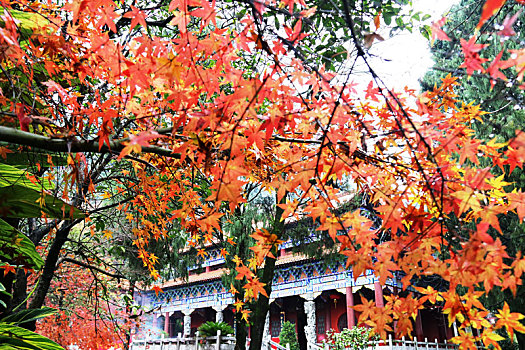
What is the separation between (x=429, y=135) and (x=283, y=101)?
2.00ft

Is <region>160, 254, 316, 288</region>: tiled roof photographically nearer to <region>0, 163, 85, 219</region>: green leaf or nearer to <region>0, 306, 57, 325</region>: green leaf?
<region>0, 306, 57, 325</region>: green leaf

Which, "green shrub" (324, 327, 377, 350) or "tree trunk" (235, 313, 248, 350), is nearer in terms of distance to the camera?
"tree trunk" (235, 313, 248, 350)

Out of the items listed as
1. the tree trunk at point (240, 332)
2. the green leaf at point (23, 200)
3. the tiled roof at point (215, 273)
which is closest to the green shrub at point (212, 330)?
the tree trunk at point (240, 332)

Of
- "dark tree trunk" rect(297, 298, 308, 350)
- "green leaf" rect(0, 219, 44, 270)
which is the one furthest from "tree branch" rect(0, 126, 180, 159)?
"dark tree trunk" rect(297, 298, 308, 350)

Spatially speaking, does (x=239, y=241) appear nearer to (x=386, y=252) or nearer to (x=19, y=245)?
(x=19, y=245)

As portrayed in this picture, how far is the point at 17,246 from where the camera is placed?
2.30m

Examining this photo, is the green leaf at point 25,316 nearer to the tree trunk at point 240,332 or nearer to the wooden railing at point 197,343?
the tree trunk at point 240,332

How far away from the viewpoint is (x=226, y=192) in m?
1.39

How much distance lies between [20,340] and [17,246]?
518 mm

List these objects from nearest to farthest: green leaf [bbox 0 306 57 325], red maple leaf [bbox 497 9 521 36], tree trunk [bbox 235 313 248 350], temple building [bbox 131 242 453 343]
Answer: red maple leaf [bbox 497 9 521 36] < green leaf [bbox 0 306 57 325] < tree trunk [bbox 235 313 248 350] < temple building [bbox 131 242 453 343]

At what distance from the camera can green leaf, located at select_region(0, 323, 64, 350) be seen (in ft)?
6.77

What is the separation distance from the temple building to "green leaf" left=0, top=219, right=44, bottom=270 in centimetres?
884

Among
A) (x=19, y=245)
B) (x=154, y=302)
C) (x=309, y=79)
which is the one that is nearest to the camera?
(x=309, y=79)

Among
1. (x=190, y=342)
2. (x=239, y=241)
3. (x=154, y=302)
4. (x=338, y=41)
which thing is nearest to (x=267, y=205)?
(x=239, y=241)
